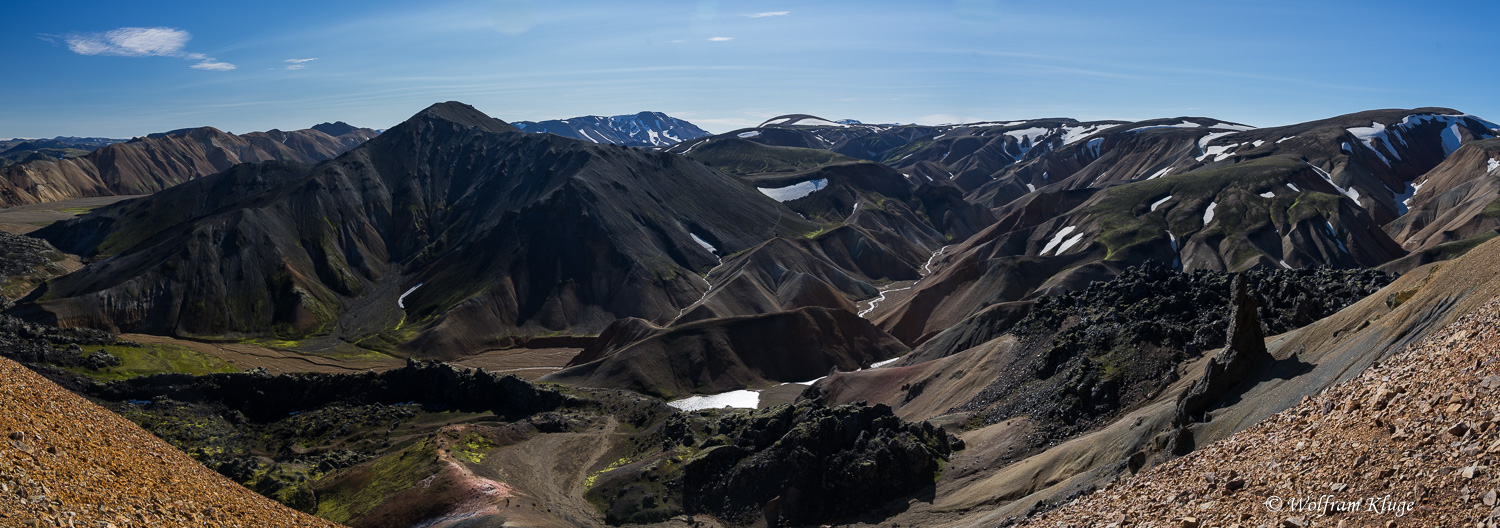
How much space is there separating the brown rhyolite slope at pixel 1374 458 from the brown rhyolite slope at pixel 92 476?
26.8 metres

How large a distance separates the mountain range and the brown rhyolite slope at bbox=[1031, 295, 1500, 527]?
4.28 meters

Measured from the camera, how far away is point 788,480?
2119 inches

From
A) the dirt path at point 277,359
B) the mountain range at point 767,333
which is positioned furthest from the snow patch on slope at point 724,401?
the dirt path at point 277,359

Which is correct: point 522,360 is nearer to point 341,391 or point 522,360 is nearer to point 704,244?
point 341,391

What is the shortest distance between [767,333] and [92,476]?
9732 cm

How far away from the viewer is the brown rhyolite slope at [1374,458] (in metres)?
19.0

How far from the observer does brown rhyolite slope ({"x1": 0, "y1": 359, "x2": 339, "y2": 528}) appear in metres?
19.3

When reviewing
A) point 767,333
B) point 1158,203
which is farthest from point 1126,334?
point 1158,203

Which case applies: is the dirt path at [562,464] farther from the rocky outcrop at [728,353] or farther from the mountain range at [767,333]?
the rocky outcrop at [728,353]

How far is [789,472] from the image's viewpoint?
178ft

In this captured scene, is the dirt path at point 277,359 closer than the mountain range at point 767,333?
No

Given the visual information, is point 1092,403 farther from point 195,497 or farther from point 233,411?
point 233,411

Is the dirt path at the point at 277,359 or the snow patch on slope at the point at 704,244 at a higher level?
the snow patch on slope at the point at 704,244

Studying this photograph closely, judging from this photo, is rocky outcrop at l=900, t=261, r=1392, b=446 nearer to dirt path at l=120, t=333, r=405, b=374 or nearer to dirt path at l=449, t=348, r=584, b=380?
dirt path at l=449, t=348, r=584, b=380
